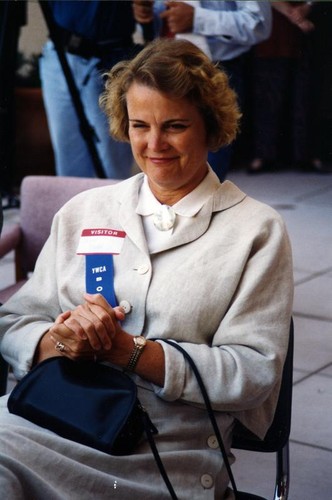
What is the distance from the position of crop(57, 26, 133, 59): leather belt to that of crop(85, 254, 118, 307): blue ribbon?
2.84 meters

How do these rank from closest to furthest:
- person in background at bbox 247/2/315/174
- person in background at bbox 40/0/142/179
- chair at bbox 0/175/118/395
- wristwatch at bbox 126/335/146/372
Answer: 1. wristwatch at bbox 126/335/146/372
2. chair at bbox 0/175/118/395
3. person in background at bbox 40/0/142/179
4. person in background at bbox 247/2/315/174

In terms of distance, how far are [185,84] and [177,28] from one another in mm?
2436

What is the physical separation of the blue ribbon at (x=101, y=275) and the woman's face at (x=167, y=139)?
0.80 ft

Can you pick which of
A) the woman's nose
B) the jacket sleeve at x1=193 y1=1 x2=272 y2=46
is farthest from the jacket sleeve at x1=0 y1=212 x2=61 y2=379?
the jacket sleeve at x1=193 y1=1 x2=272 y2=46

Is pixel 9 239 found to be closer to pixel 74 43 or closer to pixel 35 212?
pixel 35 212

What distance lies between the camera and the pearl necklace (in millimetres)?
2688

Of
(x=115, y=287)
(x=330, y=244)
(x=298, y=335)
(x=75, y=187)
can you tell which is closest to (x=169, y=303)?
(x=115, y=287)

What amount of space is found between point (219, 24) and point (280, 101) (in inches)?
197

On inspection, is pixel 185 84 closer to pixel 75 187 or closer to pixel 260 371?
pixel 260 371

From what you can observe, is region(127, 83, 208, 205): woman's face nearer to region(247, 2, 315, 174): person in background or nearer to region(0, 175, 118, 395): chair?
region(0, 175, 118, 395): chair

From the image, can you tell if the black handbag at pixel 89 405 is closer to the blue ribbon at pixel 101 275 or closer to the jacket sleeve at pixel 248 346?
the jacket sleeve at pixel 248 346

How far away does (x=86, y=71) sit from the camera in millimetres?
5438

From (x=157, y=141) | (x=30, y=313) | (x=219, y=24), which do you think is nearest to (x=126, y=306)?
(x=30, y=313)

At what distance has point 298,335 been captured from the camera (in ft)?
16.3
